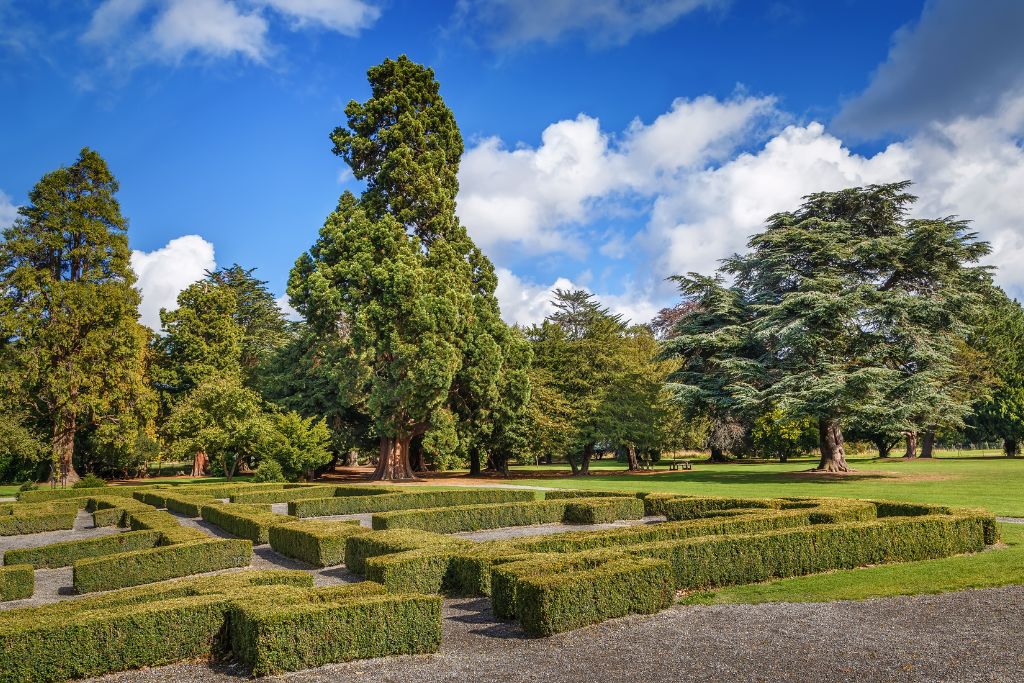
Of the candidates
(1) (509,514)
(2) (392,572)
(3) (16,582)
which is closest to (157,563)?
(3) (16,582)

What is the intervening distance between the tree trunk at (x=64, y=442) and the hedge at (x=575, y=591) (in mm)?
38834

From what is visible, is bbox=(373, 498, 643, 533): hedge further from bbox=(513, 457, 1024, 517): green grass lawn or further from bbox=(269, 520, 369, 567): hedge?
bbox=(513, 457, 1024, 517): green grass lawn

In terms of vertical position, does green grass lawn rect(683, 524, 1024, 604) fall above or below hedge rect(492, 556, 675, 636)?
below

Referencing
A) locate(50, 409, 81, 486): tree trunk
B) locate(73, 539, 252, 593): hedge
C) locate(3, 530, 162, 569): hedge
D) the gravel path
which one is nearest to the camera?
the gravel path

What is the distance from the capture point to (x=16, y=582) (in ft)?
37.2

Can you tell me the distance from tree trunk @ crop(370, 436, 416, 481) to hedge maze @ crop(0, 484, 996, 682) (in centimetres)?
1864

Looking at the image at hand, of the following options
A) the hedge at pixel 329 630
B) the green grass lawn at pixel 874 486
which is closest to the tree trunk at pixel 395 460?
the green grass lawn at pixel 874 486

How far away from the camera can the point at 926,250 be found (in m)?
35.8

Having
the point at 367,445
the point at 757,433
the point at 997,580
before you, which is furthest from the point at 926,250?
the point at 367,445

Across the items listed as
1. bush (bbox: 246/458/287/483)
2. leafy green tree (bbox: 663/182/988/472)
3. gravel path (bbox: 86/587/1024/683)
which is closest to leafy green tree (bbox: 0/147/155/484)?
bush (bbox: 246/458/287/483)

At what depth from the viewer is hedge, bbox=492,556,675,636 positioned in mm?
8055

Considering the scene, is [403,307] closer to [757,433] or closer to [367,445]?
[367,445]

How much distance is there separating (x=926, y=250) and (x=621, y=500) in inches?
1048

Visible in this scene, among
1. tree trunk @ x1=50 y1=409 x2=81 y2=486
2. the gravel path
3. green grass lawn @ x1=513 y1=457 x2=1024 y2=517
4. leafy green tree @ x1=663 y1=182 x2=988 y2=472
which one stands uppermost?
leafy green tree @ x1=663 y1=182 x2=988 y2=472
